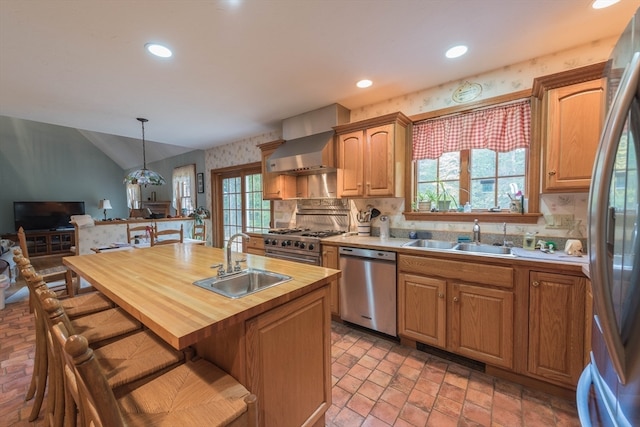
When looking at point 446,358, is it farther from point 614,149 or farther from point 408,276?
point 614,149

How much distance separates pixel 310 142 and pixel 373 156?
0.83 meters

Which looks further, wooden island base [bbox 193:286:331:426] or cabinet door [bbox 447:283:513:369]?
cabinet door [bbox 447:283:513:369]

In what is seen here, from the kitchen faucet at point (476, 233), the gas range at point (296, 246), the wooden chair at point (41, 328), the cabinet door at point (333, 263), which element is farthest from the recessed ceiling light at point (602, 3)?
the wooden chair at point (41, 328)

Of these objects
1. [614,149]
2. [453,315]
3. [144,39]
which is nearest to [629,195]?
[614,149]

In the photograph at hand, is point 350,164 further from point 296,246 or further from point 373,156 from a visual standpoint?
point 296,246

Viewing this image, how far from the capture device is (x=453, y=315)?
80.5 inches

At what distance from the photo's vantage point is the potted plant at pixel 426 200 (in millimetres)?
2711

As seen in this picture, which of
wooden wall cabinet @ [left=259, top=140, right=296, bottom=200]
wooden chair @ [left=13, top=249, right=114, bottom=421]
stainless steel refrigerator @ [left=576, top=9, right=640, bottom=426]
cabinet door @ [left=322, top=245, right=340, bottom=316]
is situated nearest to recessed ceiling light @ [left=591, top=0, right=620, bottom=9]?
stainless steel refrigerator @ [left=576, top=9, right=640, bottom=426]

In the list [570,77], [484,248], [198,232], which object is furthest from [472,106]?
[198,232]

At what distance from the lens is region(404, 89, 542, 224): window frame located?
7.11ft

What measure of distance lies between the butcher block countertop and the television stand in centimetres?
663

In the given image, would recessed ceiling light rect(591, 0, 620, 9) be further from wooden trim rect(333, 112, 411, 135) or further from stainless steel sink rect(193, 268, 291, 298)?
stainless steel sink rect(193, 268, 291, 298)

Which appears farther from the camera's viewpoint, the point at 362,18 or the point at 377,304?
the point at 377,304

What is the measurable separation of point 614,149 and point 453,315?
5.67ft
